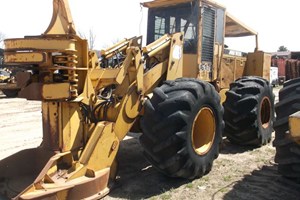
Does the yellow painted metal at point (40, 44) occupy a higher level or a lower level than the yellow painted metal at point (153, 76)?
higher

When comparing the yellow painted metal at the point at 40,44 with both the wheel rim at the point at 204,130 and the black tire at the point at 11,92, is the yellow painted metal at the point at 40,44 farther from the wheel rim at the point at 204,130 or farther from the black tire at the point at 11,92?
the wheel rim at the point at 204,130

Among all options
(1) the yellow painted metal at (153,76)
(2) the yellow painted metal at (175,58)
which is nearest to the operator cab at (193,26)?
(2) the yellow painted metal at (175,58)

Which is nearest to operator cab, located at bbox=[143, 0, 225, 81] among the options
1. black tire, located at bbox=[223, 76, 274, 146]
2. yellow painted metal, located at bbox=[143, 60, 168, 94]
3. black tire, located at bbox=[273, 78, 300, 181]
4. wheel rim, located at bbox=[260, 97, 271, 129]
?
black tire, located at bbox=[223, 76, 274, 146]

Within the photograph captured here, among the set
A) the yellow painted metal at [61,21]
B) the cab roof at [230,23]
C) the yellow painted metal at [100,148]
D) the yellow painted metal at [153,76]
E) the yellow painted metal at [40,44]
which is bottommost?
the yellow painted metal at [100,148]

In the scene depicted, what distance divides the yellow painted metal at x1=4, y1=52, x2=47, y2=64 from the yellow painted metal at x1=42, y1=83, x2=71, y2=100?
12.7 inches

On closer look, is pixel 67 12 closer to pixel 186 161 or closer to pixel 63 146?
pixel 63 146

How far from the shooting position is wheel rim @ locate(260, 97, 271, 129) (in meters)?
7.51

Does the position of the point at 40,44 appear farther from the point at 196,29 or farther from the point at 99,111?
the point at 196,29

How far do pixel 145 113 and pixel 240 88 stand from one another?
282 cm

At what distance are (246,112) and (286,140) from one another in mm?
2351

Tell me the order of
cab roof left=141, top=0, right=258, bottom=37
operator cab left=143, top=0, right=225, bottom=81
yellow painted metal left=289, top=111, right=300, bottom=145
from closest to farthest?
yellow painted metal left=289, top=111, right=300, bottom=145 < operator cab left=143, top=0, right=225, bottom=81 < cab roof left=141, top=0, right=258, bottom=37

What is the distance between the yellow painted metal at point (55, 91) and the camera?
4102 mm

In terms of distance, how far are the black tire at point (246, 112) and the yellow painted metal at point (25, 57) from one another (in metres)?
3.93

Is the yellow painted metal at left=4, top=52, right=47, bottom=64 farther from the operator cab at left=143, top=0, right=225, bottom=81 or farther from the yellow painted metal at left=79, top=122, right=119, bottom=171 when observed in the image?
the operator cab at left=143, top=0, right=225, bottom=81
